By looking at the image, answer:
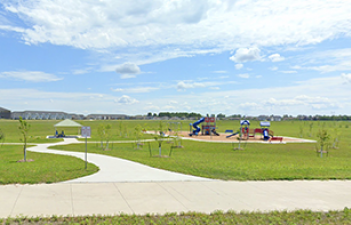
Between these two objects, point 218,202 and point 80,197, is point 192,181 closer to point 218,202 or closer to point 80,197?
point 218,202

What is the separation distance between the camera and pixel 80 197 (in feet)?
24.8

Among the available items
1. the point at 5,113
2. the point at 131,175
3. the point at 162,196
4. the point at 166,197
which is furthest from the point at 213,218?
the point at 5,113

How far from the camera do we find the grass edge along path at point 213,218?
587 cm

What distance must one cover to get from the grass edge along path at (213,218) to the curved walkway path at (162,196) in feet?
1.03

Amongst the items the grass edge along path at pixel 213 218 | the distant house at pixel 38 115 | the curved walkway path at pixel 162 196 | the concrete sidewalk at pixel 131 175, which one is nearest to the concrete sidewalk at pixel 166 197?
the curved walkway path at pixel 162 196

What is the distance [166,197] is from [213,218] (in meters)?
1.92

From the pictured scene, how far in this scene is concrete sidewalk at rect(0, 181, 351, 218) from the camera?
6.71 metres

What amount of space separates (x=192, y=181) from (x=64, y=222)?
4.94 m

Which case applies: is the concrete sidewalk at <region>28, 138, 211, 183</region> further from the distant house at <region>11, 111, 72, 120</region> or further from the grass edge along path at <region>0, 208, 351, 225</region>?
the distant house at <region>11, 111, 72, 120</region>

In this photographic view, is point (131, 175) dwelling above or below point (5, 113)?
below

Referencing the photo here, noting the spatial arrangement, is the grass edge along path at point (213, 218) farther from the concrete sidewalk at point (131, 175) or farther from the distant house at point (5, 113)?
the distant house at point (5, 113)

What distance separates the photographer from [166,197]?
7758 mm

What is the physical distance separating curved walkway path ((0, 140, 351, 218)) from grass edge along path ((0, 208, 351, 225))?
315mm

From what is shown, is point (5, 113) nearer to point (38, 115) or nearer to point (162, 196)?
point (38, 115)
